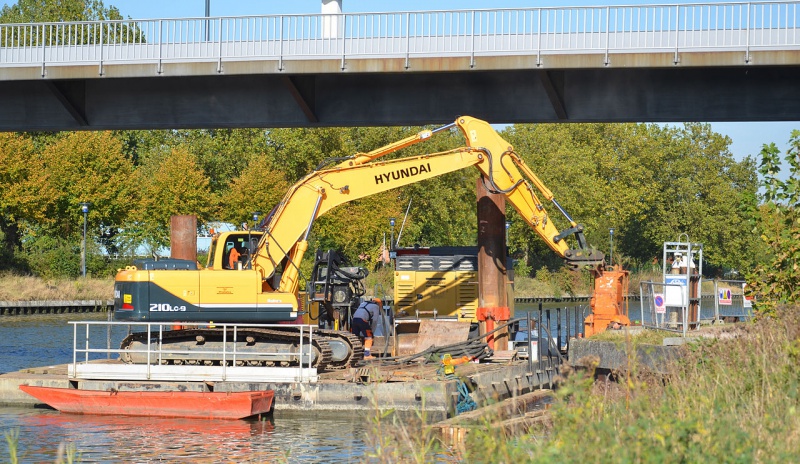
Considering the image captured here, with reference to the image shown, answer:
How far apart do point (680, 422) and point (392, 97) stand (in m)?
17.6

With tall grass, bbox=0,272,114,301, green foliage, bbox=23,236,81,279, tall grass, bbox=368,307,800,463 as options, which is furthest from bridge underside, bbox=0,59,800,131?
green foliage, bbox=23,236,81,279

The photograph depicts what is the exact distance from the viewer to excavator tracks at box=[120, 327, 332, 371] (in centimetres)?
2233

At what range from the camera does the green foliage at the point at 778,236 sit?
17.2 metres

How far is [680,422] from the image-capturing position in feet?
28.0

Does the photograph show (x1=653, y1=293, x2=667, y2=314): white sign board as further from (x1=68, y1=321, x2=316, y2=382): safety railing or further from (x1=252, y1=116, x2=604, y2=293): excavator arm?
(x1=68, y1=321, x2=316, y2=382): safety railing

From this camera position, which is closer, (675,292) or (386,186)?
(675,292)

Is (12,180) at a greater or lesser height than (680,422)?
greater

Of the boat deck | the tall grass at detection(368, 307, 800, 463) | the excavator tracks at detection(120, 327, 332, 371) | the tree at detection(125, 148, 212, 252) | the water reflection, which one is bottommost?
the water reflection

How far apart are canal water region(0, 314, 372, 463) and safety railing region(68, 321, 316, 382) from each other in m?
0.90

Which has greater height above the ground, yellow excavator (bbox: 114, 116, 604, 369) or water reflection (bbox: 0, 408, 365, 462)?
yellow excavator (bbox: 114, 116, 604, 369)

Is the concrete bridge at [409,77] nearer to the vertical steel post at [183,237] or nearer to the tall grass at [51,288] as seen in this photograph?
the vertical steel post at [183,237]

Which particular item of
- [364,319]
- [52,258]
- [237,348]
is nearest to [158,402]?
[237,348]

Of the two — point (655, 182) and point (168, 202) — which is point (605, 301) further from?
point (655, 182)

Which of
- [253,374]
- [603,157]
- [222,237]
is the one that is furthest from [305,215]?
[603,157]
